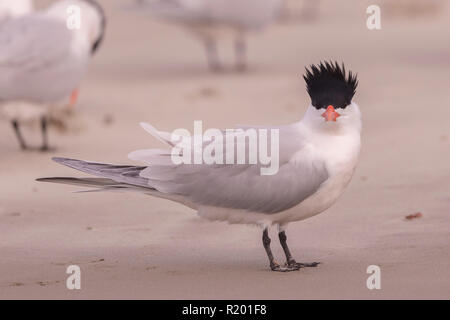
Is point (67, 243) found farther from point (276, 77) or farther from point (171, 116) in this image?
point (276, 77)

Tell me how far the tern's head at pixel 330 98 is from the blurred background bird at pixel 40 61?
3.22 m

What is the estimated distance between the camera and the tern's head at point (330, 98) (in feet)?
13.5

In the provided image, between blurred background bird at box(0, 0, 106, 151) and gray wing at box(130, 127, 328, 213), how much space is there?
2931 mm

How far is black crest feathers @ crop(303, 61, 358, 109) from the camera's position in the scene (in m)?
4.13

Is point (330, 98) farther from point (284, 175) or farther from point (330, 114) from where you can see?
point (284, 175)

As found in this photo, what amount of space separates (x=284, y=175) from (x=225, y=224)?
986 mm

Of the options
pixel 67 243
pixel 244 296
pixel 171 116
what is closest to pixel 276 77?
pixel 171 116

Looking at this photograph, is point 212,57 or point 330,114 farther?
point 212,57

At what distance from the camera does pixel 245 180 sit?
4.20m

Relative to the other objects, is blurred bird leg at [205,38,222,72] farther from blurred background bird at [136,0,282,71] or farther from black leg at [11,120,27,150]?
black leg at [11,120,27,150]

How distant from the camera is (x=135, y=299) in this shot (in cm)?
378

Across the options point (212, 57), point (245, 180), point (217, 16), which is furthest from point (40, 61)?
point (212, 57)

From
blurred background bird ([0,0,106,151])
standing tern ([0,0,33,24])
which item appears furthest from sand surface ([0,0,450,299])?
standing tern ([0,0,33,24])
